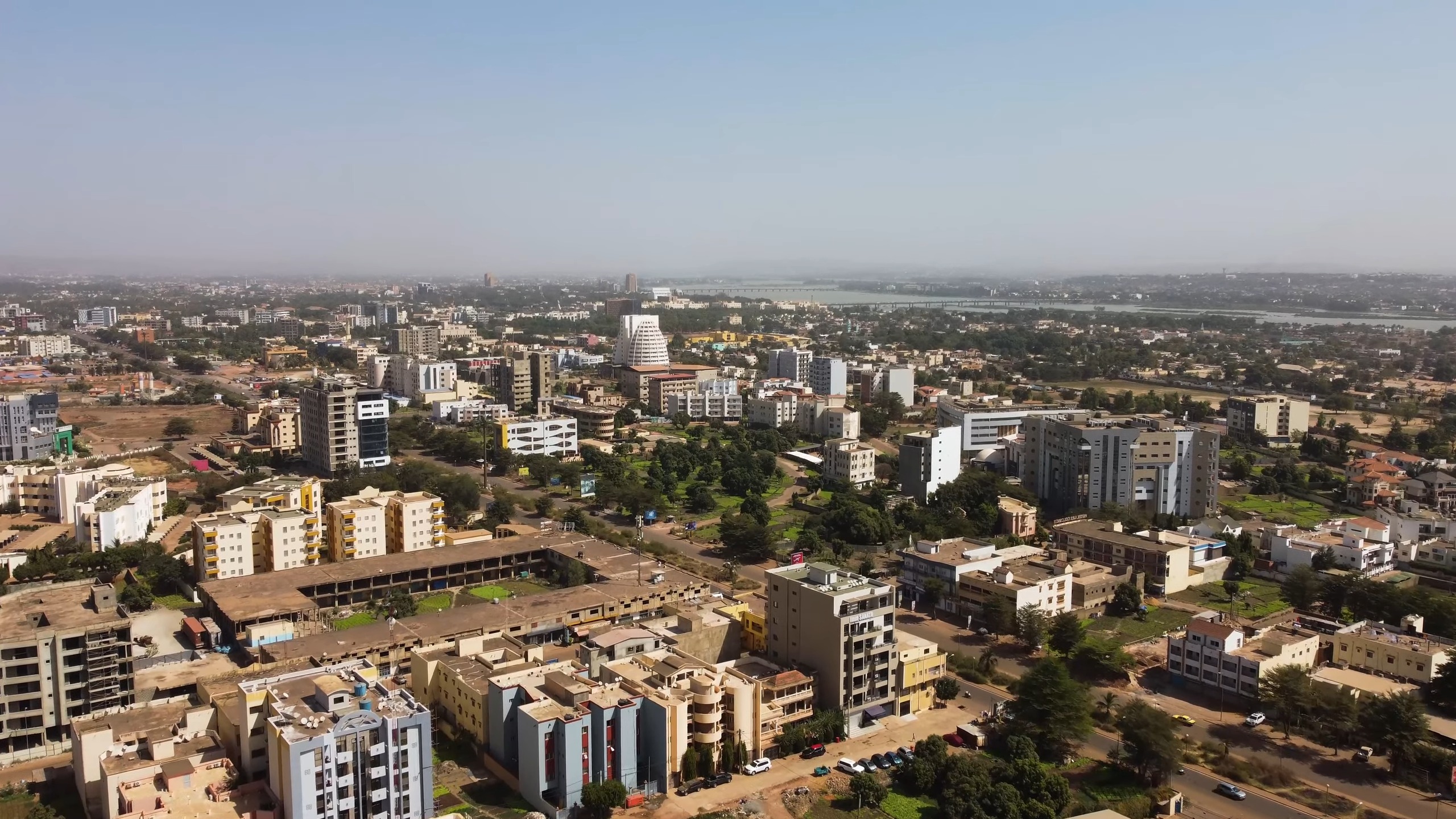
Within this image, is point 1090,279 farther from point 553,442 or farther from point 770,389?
point 553,442

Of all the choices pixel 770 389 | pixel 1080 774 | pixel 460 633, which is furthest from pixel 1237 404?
pixel 460 633

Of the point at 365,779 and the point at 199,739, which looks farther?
the point at 199,739

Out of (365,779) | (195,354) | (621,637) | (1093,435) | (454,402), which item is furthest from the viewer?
(195,354)

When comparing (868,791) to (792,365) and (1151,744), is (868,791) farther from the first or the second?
(792,365)

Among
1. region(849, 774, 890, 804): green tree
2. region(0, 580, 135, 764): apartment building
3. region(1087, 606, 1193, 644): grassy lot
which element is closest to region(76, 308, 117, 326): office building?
region(0, 580, 135, 764): apartment building

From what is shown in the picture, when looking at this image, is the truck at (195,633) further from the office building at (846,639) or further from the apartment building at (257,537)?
the office building at (846,639)

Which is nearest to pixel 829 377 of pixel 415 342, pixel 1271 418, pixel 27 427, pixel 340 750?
pixel 1271 418

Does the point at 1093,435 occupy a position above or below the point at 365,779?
above

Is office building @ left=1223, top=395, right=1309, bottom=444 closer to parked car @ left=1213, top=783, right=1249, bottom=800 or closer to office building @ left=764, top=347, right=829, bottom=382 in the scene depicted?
office building @ left=764, top=347, right=829, bottom=382
